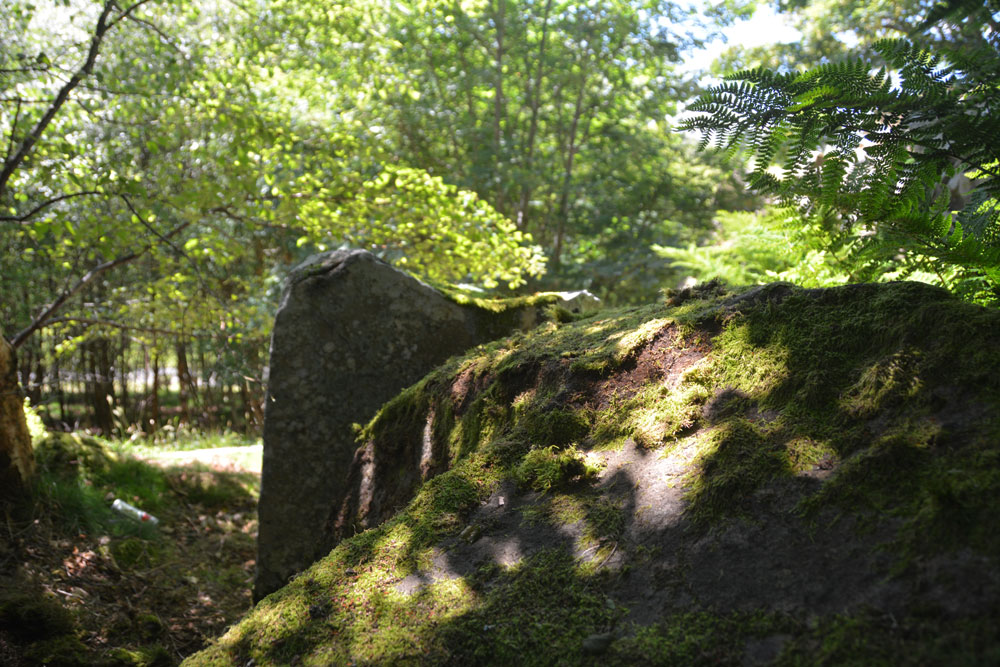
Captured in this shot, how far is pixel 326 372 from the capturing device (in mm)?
4738

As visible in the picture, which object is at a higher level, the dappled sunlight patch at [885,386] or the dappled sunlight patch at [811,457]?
the dappled sunlight patch at [885,386]

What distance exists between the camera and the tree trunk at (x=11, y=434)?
5.40 m

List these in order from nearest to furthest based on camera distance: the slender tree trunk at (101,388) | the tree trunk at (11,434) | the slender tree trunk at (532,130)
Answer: the tree trunk at (11,434)
the slender tree trunk at (532,130)
the slender tree trunk at (101,388)

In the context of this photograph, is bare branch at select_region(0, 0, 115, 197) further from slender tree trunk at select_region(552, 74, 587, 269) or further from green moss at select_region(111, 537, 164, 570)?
slender tree trunk at select_region(552, 74, 587, 269)

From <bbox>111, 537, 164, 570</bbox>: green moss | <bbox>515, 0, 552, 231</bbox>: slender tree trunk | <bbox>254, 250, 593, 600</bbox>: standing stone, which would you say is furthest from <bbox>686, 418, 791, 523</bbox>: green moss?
<bbox>515, 0, 552, 231</bbox>: slender tree trunk

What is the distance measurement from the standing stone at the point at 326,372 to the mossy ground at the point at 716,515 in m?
1.88

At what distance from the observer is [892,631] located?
4.82 feet

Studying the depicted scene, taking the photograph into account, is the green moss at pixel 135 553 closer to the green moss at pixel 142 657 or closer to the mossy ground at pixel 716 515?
the green moss at pixel 142 657

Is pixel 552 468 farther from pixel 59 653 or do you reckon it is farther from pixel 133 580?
pixel 133 580

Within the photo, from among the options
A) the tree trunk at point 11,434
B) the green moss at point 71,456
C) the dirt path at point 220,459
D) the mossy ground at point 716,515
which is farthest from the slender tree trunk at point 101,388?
the mossy ground at point 716,515

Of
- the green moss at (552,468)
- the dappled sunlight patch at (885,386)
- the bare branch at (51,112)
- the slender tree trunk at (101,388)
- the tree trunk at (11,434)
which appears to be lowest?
the slender tree trunk at (101,388)

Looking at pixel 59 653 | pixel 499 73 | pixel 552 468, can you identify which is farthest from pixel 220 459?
pixel 499 73

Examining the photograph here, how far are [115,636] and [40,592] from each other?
62cm

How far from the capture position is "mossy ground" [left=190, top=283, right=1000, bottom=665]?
159cm
